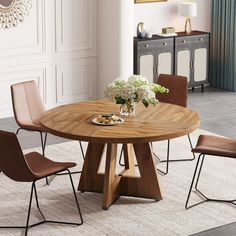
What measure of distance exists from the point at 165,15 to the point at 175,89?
3151 mm

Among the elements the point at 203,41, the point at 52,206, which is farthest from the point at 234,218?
the point at 203,41

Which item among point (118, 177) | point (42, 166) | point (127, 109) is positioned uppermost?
point (127, 109)

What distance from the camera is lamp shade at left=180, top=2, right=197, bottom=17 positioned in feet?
31.8

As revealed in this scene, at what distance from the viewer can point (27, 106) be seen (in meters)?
6.68

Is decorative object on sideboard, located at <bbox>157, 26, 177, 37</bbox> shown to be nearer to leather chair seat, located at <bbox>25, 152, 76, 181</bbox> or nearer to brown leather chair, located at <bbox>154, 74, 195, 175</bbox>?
brown leather chair, located at <bbox>154, 74, 195, 175</bbox>

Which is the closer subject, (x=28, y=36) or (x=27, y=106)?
(x=27, y=106)

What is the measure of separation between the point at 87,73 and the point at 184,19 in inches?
71.2

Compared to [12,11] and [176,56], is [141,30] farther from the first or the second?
[12,11]

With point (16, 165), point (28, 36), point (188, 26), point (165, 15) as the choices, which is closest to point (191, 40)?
point (188, 26)

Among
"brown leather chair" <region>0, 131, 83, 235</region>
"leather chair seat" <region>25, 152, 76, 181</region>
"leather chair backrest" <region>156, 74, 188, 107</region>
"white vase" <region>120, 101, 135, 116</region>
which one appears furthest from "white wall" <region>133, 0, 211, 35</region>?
"brown leather chair" <region>0, 131, 83, 235</region>

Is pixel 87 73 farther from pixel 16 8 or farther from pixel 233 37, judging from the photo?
pixel 233 37

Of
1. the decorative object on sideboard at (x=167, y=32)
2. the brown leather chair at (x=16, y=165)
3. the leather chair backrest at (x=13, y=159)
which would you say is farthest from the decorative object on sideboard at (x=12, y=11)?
the leather chair backrest at (x=13, y=159)

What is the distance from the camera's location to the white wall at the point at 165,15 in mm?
9711

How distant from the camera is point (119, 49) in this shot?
894cm
